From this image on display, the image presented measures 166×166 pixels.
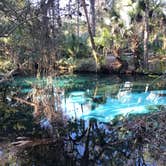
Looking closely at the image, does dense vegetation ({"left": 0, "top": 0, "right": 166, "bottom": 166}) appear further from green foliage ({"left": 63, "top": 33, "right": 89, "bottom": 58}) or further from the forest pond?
green foliage ({"left": 63, "top": 33, "right": 89, "bottom": 58})

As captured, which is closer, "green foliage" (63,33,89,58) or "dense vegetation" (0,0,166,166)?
"dense vegetation" (0,0,166,166)

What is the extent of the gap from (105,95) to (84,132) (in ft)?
19.1

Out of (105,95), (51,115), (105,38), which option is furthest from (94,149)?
(105,38)

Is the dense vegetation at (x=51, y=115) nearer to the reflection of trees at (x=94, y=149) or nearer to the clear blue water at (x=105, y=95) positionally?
the reflection of trees at (x=94, y=149)

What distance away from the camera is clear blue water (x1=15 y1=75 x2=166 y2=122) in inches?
451

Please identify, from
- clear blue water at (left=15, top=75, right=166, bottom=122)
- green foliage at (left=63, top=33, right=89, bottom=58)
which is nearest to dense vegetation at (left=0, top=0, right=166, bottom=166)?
clear blue water at (left=15, top=75, right=166, bottom=122)

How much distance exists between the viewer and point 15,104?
12.8 meters

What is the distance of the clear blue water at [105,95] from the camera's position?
11.4 meters

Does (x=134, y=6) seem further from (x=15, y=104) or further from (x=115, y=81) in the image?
(x=15, y=104)

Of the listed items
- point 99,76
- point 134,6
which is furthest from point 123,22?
point 99,76

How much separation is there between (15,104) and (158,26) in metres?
14.6

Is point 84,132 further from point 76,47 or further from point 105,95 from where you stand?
point 76,47

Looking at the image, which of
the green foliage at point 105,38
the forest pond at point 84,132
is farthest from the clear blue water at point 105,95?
the green foliage at point 105,38

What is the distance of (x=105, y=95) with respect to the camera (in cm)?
1518
